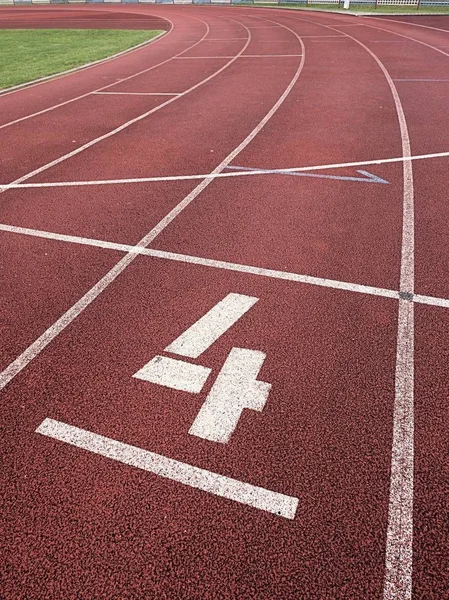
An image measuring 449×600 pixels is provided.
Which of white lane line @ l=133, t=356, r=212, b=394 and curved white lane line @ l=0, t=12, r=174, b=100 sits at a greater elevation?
curved white lane line @ l=0, t=12, r=174, b=100

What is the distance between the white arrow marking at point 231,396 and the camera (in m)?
3.56

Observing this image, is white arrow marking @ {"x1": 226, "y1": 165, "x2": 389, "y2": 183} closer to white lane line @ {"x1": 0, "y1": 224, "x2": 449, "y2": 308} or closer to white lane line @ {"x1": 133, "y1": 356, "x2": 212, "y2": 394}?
white lane line @ {"x1": 0, "y1": 224, "x2": 449, "y2": 308}

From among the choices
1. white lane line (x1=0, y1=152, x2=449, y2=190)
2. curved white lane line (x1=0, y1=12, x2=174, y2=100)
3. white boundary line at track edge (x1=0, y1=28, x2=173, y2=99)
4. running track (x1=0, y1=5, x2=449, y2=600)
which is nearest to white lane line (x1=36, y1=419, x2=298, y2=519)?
running track (x1=0, y1=5, x2=449, y2=600)

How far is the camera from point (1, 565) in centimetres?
276

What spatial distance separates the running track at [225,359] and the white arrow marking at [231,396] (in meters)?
0.07

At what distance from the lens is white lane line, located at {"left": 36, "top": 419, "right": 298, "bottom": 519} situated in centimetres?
306

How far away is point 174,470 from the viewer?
327cm

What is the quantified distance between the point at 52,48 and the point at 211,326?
69.1 ft

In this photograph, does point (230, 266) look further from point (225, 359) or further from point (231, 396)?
point (231, 396)

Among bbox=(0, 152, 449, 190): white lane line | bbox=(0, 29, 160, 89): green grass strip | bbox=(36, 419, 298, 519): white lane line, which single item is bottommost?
bbox=(36, 419, 298, 519): white lane line

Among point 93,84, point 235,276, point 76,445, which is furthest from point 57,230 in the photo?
point 93,84

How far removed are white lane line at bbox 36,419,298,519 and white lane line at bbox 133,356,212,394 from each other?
649 mm

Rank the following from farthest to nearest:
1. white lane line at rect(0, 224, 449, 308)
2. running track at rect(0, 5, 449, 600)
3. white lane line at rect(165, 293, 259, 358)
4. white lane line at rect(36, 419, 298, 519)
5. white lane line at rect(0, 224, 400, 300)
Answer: white lane line at rect(0, 224, 400, 300), white lane line at rect(0, 224, 449, 308), white lane line at rect(165, 293, 259, 358), white lane line at rect(36, 419, 298, 519), running track at rect(0, 5, 449, 600)

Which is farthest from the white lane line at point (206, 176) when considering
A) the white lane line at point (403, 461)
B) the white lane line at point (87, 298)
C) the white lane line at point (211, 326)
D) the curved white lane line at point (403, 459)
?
the white lane line at point (211, 326)
